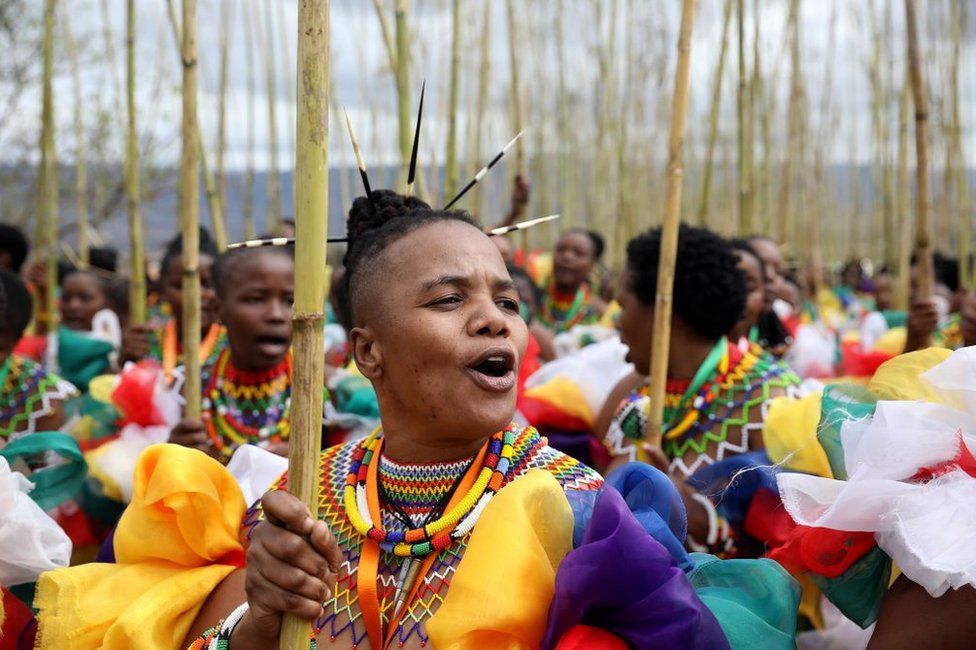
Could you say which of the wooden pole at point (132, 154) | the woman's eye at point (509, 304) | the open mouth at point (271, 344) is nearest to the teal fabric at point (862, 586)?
the woman's eye at point (509, 304)

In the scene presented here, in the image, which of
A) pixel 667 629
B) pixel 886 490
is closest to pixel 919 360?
pixel 886 490

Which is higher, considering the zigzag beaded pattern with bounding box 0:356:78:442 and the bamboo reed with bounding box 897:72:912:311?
the bamboo reed with bounding box 897:72:912:311

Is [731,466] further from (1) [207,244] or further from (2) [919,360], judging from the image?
(1) [207,244]

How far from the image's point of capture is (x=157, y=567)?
6.57 feet

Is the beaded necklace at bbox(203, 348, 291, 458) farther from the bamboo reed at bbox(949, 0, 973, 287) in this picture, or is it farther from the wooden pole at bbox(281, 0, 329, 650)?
the bamboo reed at bbox(949, 0, 973, 287)

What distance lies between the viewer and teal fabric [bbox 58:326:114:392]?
5.63 m

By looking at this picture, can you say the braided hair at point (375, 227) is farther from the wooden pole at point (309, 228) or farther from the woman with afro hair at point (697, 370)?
the woman with afro hair at point (697, 370)

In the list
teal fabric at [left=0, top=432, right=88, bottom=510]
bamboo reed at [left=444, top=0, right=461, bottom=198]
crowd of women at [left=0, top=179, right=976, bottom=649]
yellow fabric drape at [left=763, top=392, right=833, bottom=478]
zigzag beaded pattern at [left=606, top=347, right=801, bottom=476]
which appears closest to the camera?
crowd of women at [left=0, top=179, right=976, bottom=649]

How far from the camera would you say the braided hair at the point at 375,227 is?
1995 millimetres

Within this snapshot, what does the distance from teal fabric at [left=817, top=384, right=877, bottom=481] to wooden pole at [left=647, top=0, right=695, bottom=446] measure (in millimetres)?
696

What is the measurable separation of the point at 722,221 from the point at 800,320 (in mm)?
5626

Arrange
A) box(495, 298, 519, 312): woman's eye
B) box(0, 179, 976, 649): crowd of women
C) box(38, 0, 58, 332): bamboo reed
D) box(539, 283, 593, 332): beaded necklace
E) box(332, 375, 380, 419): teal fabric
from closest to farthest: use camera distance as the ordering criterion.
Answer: box(0, 179, 976, 649): crowd of women, box(495, 298, 519, 312): woman's eye, box(332, 375, 380, 419): teal fabric, box(38, 0, 58, 332): bamboo reed, box(539, 283, 593, 332): beaded necklace

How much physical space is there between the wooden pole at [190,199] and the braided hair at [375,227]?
1.56 ft

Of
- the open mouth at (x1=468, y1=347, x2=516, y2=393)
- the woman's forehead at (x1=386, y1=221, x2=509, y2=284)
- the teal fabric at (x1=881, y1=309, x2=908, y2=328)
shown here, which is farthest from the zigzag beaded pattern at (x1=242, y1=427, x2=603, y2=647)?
the teal fabric at (x1=881, y1=309, x2=908, y2=328)
